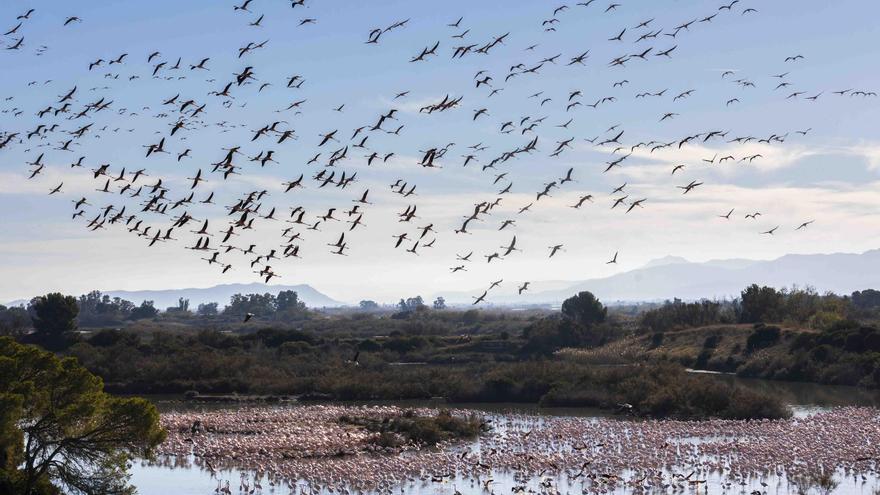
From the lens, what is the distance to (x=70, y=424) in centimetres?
3278

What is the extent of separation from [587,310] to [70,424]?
91266 mm

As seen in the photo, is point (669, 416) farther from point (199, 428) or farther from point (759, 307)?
point (759, 307)

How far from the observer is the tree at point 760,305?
10650cm

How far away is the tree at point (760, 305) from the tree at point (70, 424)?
274ft

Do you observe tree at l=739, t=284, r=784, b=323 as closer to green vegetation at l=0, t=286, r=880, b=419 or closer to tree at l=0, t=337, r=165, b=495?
green vegetation at l=0, t=286, r=880, b=419

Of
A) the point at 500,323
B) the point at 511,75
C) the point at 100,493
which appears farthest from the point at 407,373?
the point at 500,323

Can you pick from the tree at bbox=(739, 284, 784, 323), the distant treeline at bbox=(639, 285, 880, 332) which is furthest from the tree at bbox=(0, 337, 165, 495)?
the tree at bbox=(739, 284, 784, 323)

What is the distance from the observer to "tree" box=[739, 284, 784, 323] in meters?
106

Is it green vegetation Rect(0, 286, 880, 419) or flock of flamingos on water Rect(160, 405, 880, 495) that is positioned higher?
green vegetation Rect(0, 286, 880, 419)

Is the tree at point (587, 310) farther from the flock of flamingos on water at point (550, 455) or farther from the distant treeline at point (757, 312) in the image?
the flock of flamingos on water at point (550, 455)

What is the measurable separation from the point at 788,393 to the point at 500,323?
4332 inches

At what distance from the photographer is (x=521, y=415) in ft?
191

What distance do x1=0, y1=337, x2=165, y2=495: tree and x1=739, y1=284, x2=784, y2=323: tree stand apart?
274 feet

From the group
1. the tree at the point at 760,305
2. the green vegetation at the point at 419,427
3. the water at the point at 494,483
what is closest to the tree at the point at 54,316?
the green vegetation at the point at 419,427
